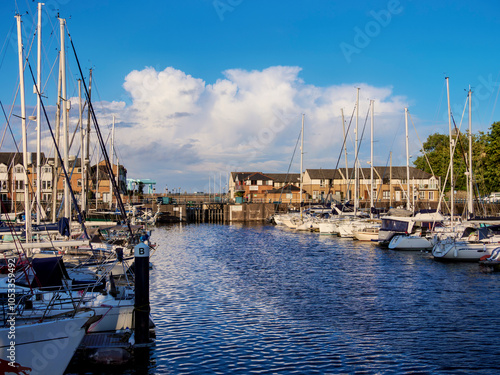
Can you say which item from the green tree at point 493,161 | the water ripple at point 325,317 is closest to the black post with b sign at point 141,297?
the water ripple at point 325,317

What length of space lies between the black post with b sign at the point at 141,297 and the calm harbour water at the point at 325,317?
3.50 feet

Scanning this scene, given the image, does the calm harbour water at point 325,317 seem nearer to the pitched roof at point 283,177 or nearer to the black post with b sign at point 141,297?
the black post with b sign at point 141,297

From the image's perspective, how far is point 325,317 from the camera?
24547 mm

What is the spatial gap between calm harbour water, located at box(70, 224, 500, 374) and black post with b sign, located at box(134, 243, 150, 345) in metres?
1.07

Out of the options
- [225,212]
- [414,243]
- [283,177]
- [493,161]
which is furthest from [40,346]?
[283,177]

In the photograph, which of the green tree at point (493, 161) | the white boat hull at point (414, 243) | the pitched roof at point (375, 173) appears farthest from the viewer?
the pitched roof at point (375, 173)

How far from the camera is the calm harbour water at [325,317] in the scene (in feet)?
59.8

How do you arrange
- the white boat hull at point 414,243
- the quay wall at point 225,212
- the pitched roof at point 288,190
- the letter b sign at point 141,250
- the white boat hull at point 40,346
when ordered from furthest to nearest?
the pitched roof at point 288,190 < the quay wall at point 225,212 < the white boat hull at point 414,243 < the letter b sign at point 141,250 < the white boat hull at point 40,346

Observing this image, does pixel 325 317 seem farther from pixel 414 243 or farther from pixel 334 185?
pixel 334 185

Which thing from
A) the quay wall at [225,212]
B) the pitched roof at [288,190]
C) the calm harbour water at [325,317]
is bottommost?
the calm harbour water at [325,317]

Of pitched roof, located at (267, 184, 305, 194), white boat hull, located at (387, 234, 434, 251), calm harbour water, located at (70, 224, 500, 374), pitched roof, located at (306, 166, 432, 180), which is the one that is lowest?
calm harbour water, located at (70, 224, 500, 374)

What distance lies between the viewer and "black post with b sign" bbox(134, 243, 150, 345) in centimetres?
1830

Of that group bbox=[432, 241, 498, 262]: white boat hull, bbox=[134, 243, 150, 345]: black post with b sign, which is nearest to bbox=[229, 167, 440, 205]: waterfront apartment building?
bbox=[432, 241, 498, 262]: white boat hull

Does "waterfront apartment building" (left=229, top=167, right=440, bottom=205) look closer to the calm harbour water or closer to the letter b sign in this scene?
the calm harbour water
